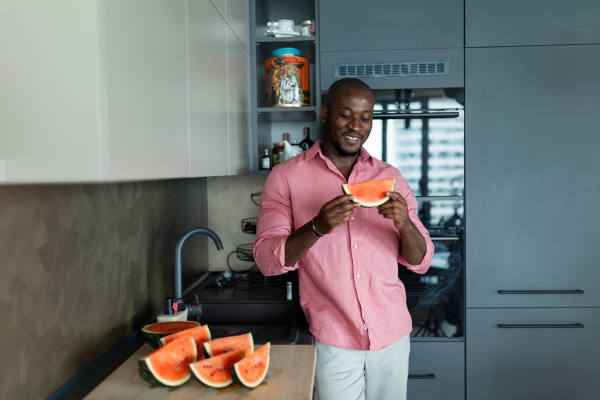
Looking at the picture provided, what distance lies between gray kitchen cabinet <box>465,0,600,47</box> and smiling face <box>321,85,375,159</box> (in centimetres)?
89

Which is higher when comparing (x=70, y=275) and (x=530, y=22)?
(x=530, y=22)

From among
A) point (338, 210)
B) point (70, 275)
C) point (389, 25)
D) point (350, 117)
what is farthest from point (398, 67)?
point (70, 275)

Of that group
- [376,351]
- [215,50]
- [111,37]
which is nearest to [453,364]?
[376,351]

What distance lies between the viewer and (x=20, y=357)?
118 cm

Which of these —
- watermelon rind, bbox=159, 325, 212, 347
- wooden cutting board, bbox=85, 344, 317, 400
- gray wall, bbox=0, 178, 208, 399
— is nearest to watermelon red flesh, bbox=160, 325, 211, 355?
watermelon rind, bbox=159, 325, 212, 347

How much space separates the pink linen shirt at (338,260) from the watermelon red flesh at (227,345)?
1.33ft

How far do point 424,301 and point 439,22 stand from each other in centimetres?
136

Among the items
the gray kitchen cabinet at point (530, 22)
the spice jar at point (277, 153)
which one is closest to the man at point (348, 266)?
the spice jar at point (277, 153)

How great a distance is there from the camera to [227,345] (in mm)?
1361

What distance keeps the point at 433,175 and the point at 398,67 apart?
0.55 meters

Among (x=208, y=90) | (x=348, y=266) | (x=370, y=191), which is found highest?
(x=208, y=90)

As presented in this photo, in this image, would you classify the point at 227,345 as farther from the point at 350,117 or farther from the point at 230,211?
the point at 230,211

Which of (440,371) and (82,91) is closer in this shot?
(82,91)

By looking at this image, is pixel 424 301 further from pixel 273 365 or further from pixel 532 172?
pixel 273 365
